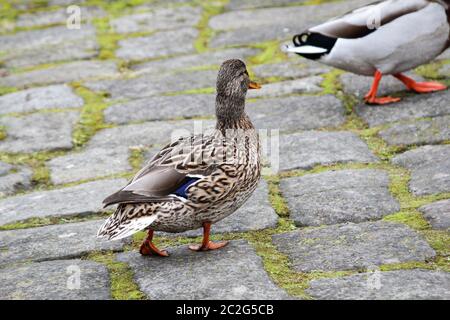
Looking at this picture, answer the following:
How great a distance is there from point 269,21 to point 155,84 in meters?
1.73

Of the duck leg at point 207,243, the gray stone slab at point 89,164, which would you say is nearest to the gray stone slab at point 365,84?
the gray stone slab at point 89,164

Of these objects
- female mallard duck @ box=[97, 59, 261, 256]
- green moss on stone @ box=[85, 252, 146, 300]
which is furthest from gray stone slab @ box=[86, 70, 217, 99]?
green moss on stone @ box=[85, 252, 146, 300]

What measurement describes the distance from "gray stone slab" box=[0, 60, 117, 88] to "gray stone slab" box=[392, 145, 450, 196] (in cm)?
273

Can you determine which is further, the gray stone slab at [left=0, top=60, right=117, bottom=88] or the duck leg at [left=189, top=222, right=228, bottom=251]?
A: the gray stone slab at [left=0, top=60, right=117, bottom=88]

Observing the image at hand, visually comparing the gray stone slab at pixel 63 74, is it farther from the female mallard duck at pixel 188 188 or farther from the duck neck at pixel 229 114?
the female mallard duck at pixel 188 188

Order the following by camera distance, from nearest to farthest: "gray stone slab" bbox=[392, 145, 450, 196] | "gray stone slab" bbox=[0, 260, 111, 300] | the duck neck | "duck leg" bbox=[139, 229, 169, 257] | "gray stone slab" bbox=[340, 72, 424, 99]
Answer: "gray stone slab" bbox=[0, 260, 111, 300] < "duck leg" bbox=[139, 229, 169, 257] < the duck neck < "gray stone slab" bbox=[392, 145, 450, 196] < "gray stone slab" bbox=[340, 72, 424, 99]

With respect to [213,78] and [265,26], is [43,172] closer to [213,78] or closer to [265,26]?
[213,78]

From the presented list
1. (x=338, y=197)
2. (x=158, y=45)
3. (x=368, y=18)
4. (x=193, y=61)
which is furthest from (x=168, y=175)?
(x=158, y=45)

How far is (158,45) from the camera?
23.4 ft

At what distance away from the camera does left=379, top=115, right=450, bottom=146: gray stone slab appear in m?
4.68

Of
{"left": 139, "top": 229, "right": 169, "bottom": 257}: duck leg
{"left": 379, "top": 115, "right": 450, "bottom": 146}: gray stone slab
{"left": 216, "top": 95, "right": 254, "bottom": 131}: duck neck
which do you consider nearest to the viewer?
{"left": 139, "top": 229, "right": 169, "bottom": 257}: duck leg

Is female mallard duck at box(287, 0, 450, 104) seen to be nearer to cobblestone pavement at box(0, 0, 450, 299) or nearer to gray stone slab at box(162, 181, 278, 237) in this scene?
cobblestone pavement at box(0, 0, 450, 299)
